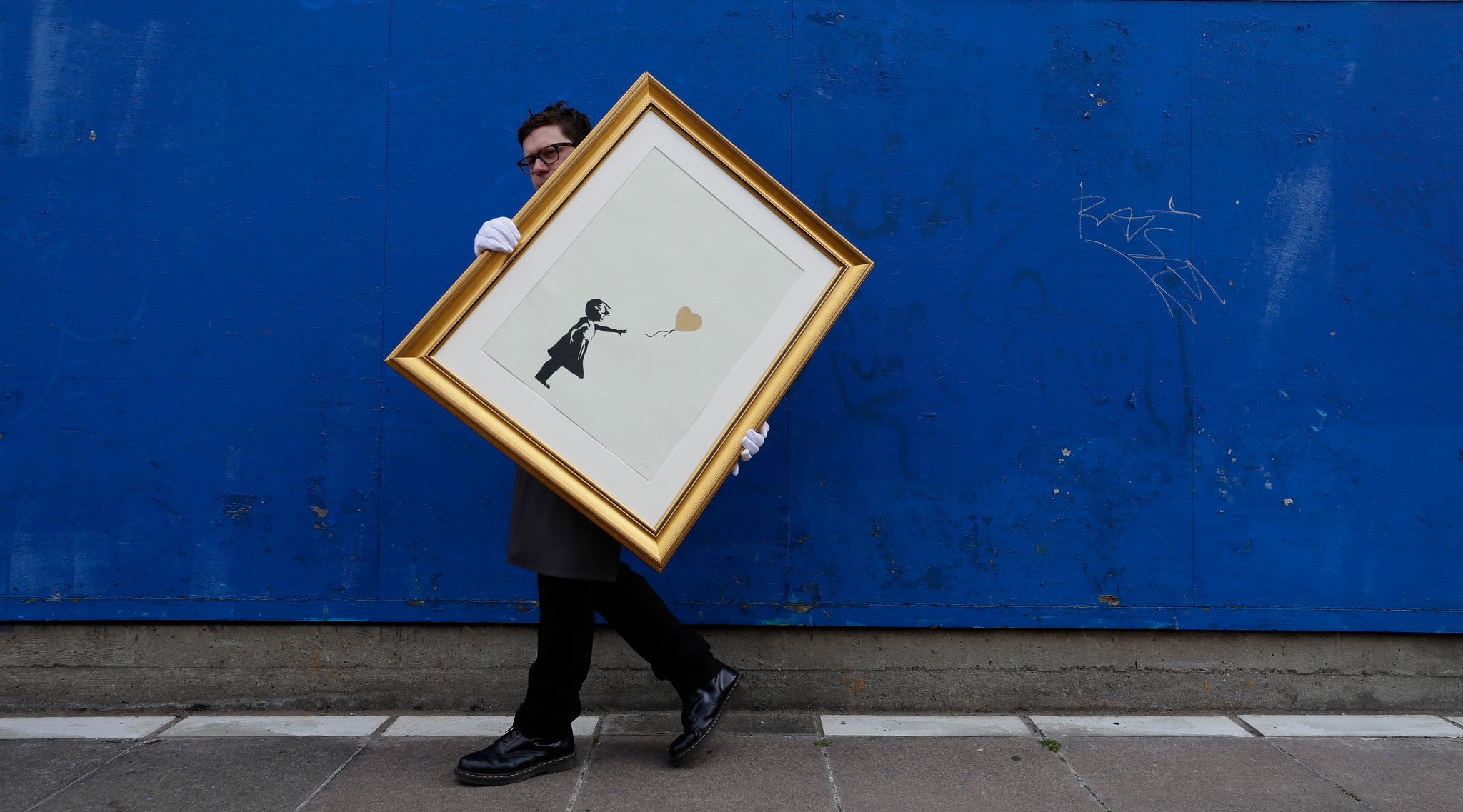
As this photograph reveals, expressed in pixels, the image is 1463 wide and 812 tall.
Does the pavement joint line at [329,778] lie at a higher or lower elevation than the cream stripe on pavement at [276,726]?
higher

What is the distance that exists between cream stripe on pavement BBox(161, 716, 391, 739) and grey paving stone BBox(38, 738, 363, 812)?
7 centimetres

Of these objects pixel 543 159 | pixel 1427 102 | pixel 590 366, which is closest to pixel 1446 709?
pixel 1427 102

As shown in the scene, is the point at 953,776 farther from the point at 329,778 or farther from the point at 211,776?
the point at 211,776

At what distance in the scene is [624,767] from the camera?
2.91m

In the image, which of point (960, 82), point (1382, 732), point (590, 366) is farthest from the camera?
point (960, 82)

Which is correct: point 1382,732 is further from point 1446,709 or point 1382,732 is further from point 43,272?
point 43,272

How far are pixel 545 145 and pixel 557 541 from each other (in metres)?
1.23

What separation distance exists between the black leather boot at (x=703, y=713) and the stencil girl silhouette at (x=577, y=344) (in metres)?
1.13

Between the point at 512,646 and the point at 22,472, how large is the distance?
197 centimetres

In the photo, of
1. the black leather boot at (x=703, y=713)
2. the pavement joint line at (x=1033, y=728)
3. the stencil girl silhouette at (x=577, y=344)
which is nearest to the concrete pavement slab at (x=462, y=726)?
the black leather boot at (x=703, y=713)

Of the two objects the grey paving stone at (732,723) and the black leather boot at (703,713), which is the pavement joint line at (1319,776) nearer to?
the grey paving stone at (732,723)

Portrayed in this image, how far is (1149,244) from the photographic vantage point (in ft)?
11.4

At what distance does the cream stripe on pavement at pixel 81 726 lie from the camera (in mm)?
3139

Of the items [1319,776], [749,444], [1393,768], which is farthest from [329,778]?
[1393,768]
